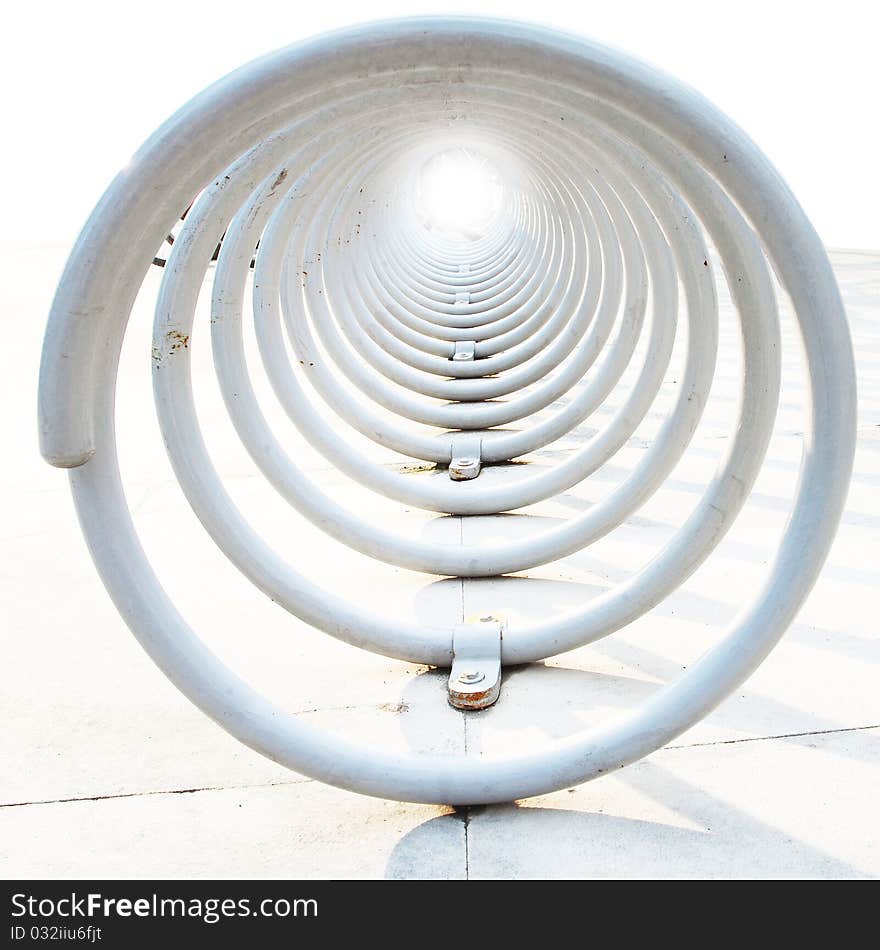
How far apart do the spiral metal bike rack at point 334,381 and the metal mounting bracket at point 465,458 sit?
0.39 meters

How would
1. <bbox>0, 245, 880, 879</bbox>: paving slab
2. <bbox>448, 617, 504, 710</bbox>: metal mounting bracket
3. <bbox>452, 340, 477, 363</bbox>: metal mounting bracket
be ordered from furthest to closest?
<bbox>452, 340, 477, 363</bbox>: metal mounting bracket
<bbox>448, 617, 504, 710</bbox>: metal mounting bracket
<bbox>0, 245, 880, 879</bbox>: paving slab

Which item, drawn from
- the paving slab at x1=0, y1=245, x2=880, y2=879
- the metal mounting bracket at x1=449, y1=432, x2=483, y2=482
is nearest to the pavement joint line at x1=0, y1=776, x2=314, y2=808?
the paving slab at x1=0, y1=245, x2=880, y2=879

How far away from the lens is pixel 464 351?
4867 millimetres

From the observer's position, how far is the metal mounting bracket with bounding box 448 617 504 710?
2.02 m

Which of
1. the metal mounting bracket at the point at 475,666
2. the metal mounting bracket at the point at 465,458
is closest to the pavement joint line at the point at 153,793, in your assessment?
the metal mounting bracket at the point at 475,666

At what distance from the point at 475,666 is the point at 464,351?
9.63ft

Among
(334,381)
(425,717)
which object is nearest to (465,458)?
(334,381)

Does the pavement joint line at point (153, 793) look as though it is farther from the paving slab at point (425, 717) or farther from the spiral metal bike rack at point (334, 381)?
the spiral metal bike rack at point (334, 381)

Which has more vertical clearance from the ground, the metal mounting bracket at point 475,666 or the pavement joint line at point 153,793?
the metal mounting bracket at point 475,666

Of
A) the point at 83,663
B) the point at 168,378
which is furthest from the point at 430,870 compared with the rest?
the point at 83,663

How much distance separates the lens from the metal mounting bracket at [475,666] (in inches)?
79.5

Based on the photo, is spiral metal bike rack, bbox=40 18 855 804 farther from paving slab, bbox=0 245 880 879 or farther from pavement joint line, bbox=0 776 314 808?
pavement joint line, bbox=0 776 314 808

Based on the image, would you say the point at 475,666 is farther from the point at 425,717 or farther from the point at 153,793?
the point at 153,793

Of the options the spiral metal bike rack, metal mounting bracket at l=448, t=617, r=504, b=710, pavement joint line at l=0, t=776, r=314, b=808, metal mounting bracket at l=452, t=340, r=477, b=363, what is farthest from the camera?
metal mounting bracket at l=452, t=340, r=477, b=363
